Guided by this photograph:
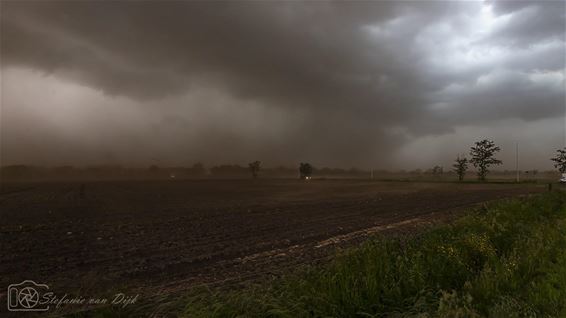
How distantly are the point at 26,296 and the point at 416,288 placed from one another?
1089cm

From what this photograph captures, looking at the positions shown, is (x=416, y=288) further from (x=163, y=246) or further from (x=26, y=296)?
(x=163, y=246)

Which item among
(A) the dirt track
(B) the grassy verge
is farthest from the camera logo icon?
(B) the grassy verge

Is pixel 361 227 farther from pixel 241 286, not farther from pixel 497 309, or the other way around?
pixel 497 309

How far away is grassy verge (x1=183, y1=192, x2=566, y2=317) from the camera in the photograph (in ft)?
22.9

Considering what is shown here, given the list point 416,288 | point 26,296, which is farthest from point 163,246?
point 416,288

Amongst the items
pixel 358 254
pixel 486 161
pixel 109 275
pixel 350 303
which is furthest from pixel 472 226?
pixel 486 161

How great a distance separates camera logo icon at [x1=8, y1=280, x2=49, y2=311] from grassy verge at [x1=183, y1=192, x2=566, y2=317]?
452 centimetres

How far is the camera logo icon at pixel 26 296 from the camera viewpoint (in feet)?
31.1

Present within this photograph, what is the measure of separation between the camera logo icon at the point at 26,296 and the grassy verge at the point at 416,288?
4.52 meters

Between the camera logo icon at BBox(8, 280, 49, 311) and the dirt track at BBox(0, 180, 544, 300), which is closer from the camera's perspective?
the camera logo icon at BBox(8, 280, 49, 311)

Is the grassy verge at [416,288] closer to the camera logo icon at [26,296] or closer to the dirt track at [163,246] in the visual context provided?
the dirt track at [163,246]

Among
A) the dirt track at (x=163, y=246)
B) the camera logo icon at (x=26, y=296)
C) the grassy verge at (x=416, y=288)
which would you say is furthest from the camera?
the dirt track at (x=163, y=246)

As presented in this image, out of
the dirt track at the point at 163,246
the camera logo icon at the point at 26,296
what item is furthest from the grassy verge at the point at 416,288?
the camera logo icon at the point at 26,296

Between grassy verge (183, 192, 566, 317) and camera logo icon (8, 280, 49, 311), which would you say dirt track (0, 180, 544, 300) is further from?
grassy verge (183, 192, 566, 317)
